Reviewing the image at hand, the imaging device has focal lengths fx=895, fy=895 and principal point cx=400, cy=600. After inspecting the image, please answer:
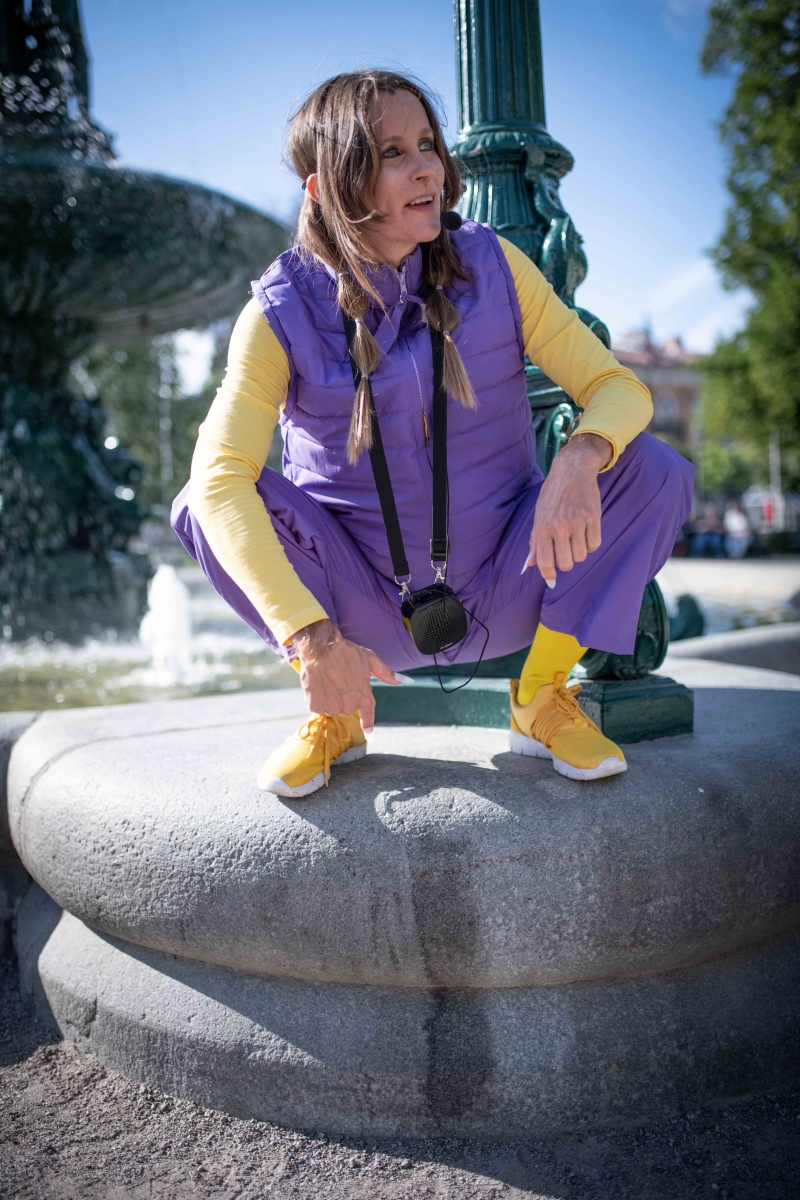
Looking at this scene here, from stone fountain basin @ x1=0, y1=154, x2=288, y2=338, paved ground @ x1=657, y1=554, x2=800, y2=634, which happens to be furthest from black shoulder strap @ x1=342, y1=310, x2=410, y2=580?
stone fountain basin @ x1=0, y1=154, x2=288, y2=338

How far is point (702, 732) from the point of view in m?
2.25

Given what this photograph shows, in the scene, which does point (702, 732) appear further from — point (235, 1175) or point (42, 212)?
point (42, 212)

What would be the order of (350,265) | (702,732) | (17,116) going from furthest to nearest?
(17,116) → (702,732) → (350,265)

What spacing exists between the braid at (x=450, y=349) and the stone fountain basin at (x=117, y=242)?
17.3 ft

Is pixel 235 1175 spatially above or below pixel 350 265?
below

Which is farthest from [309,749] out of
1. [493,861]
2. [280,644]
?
[493,861]

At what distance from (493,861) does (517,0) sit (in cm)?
263

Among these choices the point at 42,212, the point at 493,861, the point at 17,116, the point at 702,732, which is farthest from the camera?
the point at 17,116

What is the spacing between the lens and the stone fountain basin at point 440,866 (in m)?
1.61

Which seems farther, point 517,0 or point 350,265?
point 517,0

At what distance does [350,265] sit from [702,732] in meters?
1.40

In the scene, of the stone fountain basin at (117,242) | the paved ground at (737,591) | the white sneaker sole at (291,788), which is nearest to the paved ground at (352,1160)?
the white sneaker sole at (291,788)

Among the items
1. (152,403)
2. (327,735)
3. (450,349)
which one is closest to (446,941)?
(327,735)

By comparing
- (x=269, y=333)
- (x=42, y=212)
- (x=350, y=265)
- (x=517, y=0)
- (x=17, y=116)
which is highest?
(x=17, y=116)
